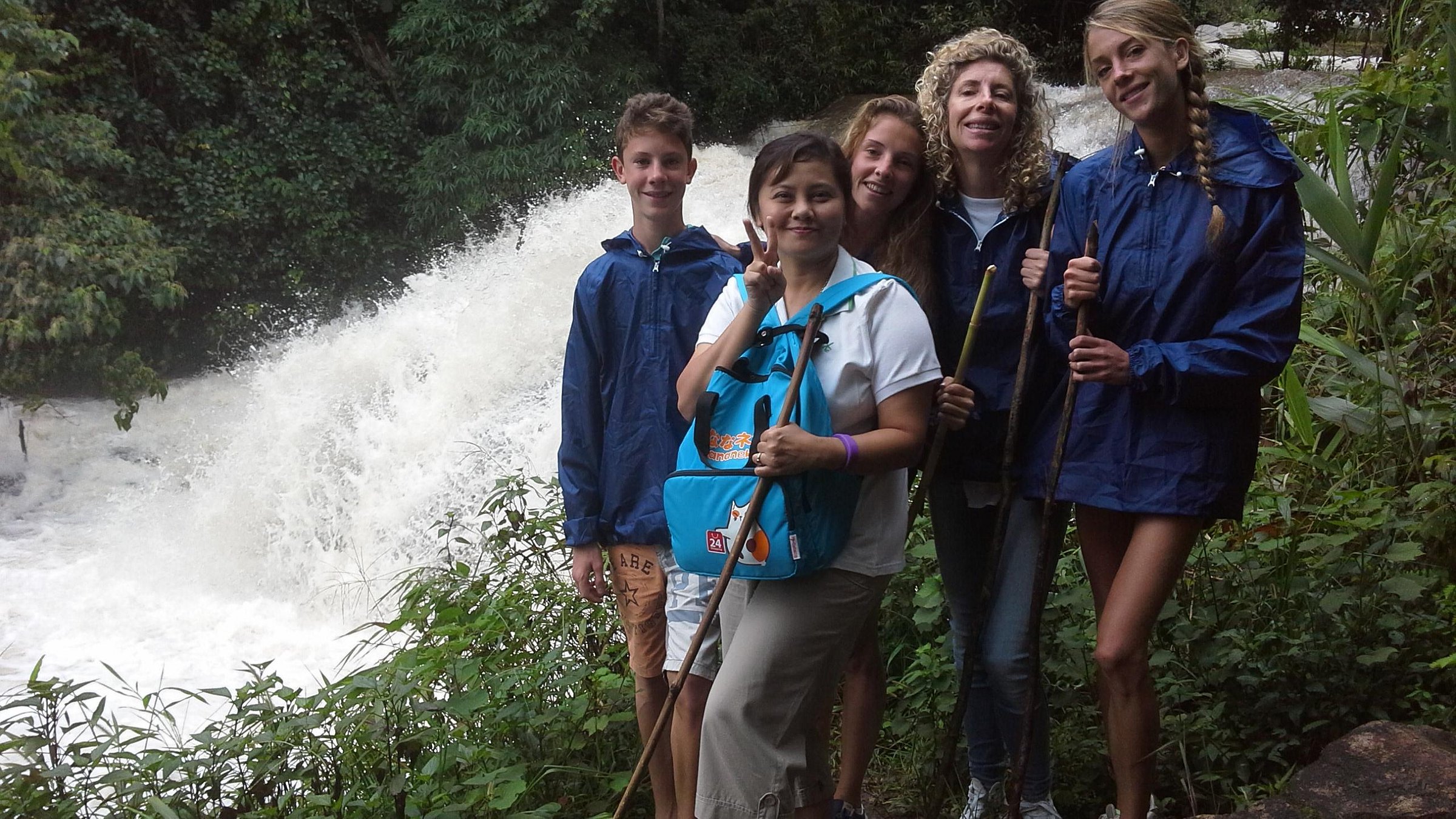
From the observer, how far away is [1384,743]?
2051mm

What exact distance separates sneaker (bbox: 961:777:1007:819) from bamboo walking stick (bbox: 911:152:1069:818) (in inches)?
3.5

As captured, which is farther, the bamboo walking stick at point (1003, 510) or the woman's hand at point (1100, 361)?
the bamboo walking stick at point (1003, 510)

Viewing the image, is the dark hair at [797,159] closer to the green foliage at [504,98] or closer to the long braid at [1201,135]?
the long braid at [1201,135]

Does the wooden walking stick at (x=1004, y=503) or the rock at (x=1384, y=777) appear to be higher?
the wooden walking stick at (x=1004, y=503)

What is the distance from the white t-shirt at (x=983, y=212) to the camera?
7.51 ft

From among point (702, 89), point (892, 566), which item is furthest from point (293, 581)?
point (702, 89)

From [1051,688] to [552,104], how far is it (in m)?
11.1

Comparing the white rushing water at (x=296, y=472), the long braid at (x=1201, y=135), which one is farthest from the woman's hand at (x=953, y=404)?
the white rushing water at (x=296, y=472)

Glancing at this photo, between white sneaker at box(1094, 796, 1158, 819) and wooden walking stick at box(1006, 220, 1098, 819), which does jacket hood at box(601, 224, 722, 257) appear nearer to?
wooden walking stick at box(1006, 220, 1098, 819)

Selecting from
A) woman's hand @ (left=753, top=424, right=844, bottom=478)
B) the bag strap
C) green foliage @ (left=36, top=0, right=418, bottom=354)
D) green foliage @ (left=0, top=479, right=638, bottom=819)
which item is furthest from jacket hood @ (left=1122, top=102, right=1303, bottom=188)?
green foliage @ (left=36, top=0, right=418, bottom=354)

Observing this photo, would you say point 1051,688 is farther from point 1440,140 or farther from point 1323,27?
point 1323,27

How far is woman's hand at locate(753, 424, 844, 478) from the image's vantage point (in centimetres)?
176

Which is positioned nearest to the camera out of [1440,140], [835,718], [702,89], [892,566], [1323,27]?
[892,566]

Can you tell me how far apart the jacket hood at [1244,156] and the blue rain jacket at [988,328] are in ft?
1.10
